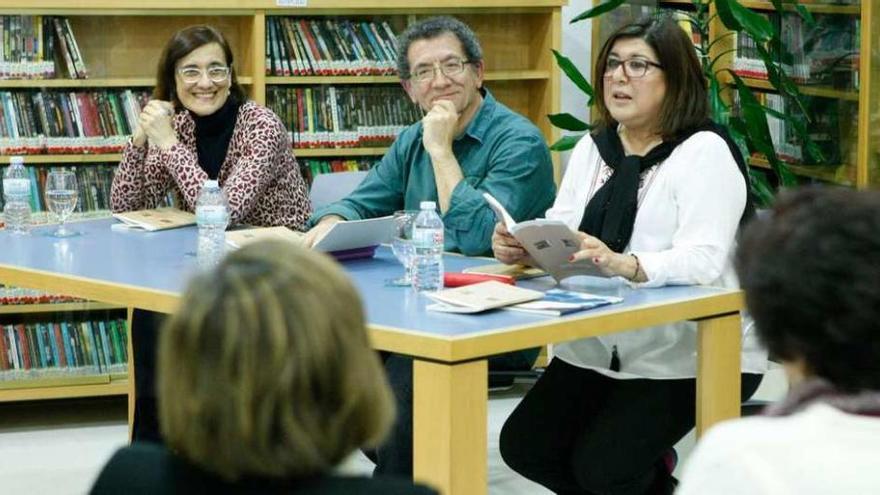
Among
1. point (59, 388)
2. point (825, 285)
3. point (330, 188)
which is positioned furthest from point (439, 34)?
point (825, 285)

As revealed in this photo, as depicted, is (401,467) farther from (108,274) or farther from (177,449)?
(177,449)

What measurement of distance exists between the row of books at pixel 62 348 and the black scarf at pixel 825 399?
3839 mm

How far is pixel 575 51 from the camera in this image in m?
5.73

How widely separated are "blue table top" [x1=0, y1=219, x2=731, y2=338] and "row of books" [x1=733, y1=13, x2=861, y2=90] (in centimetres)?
195

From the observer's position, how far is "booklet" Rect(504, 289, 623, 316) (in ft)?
9.41

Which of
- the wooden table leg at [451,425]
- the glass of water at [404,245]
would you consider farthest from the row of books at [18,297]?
the wooden table leg at [451,425]

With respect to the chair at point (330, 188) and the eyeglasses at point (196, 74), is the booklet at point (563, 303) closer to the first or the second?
the chair at point (330, 188)

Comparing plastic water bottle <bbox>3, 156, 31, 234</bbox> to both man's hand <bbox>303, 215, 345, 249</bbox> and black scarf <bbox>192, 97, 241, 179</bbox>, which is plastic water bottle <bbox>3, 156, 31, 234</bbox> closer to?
black scarf <bbox>192, 97, 241, 179</bbox>

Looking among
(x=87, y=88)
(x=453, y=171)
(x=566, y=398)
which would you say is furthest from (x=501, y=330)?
(x=87, y=88)

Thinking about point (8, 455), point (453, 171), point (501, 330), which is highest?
point (453, 171)

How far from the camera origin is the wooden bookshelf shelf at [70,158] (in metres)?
4.98

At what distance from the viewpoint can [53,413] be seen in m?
5.09

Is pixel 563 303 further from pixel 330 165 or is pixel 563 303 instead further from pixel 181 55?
pixel 330 165

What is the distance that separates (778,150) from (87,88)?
249 centimetres
